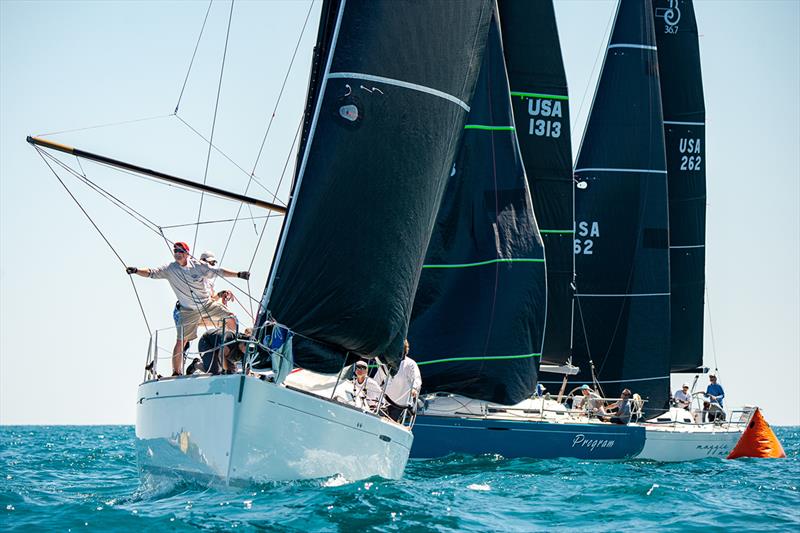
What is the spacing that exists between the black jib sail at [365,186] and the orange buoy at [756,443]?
15.0 metres

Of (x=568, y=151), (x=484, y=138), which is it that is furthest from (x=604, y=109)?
(x=484, y=138)

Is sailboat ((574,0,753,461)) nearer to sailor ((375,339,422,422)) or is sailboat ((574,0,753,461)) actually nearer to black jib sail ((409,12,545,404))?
black jib sail ((409,12,545,404))

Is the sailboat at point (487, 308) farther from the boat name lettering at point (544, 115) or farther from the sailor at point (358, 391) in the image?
the sailor at point (358, 391)

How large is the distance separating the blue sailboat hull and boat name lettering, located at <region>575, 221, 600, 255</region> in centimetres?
508

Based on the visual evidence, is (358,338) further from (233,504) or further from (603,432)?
(603,432)

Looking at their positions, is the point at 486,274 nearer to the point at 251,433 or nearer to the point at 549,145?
the point at 549,145

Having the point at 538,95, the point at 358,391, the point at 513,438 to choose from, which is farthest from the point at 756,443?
the point at 358,391

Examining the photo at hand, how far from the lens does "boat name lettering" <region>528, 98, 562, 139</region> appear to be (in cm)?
2198

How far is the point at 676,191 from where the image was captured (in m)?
27.4

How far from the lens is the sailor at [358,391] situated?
12.1 metres

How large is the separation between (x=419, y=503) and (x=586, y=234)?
47.7ft

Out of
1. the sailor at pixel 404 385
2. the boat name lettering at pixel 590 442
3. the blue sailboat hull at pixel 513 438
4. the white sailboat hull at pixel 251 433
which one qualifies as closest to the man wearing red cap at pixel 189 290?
the white sailboat hull at pixel 251 433

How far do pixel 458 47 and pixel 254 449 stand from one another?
5.75 metres

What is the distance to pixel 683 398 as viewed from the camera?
2692 centimetres
